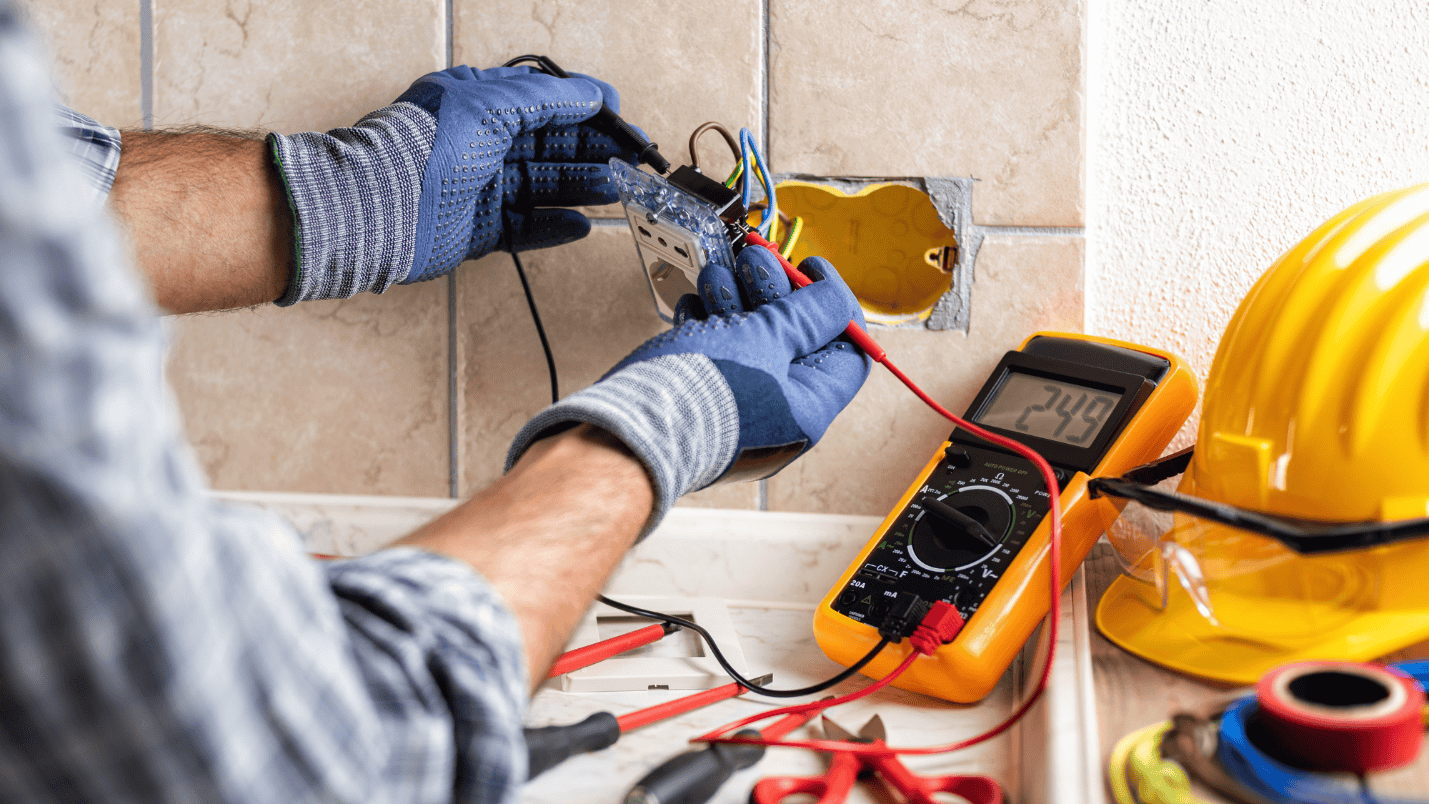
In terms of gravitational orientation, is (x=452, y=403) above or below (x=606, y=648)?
above

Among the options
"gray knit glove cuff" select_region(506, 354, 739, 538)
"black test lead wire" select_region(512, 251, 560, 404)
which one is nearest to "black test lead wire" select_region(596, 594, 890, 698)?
"gray knit glove cuff" select_region(506, 354, 739, 538)

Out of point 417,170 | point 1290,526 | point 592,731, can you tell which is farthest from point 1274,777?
point 417,170

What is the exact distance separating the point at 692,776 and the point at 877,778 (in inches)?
5.0

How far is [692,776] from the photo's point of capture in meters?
0.53

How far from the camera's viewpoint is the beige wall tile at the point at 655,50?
2.75ft

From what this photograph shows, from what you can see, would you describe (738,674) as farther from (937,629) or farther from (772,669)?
(937,629)

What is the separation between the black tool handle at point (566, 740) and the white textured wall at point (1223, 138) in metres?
0.58

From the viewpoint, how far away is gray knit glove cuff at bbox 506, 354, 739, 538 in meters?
0.53

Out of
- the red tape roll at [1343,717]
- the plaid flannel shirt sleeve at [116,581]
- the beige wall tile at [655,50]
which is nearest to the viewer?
the plaid flannel shirt sleeve at [116,581]

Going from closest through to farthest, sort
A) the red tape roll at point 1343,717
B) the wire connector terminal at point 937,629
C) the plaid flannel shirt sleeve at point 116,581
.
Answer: the plaid flannel shirt sleeve at point 116,581
the red tape roll at point 1343,717
the wire connector terminal at point 937,629

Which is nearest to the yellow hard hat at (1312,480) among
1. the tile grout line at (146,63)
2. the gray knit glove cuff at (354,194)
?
the gray knit glove cuff at (354,194)

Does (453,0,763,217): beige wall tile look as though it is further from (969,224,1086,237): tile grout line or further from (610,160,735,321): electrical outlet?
(969,224,1086,237): tile grout line

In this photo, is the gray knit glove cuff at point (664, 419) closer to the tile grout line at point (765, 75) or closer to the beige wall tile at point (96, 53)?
the tile grout line at point (765, 75)

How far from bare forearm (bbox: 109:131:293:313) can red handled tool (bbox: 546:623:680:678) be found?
430mm
